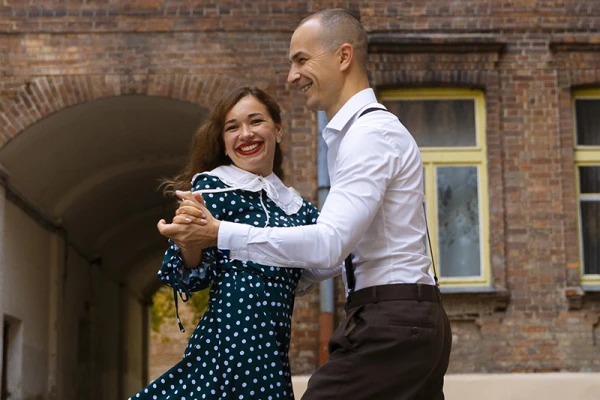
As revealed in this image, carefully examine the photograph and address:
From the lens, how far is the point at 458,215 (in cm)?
1193

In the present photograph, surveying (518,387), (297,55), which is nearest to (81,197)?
(518,387)

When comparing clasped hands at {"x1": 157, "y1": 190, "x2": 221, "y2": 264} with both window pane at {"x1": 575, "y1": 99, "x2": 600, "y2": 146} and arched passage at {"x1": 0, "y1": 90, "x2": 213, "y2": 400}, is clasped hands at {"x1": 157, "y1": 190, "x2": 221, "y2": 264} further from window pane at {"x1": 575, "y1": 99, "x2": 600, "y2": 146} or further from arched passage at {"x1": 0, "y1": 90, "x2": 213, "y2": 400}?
window pane at {"x1": 575, "y1": 99, "x2": 600, "y2": 146}

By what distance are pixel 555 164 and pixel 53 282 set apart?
708 cm

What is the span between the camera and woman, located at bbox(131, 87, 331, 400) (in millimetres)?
3994

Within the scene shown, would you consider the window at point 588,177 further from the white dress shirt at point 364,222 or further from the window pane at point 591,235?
the white dress shirt at point 364,222

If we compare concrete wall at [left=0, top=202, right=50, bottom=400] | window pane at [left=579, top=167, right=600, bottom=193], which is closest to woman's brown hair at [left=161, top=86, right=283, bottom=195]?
window pane at [left=579, top=167, right=600, bottom=193]

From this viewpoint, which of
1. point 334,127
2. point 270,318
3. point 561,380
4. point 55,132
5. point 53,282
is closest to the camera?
point 334,127

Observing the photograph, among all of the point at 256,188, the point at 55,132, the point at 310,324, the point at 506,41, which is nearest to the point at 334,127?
the point at 256,188

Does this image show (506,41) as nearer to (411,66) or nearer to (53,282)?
(411,66)

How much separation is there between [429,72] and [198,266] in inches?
319

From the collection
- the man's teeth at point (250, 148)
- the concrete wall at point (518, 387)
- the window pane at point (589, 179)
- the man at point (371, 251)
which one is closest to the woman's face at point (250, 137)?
the man's teeth at point (250, 148)

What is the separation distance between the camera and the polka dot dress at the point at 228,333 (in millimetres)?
3992

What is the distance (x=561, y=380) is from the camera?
304 inches

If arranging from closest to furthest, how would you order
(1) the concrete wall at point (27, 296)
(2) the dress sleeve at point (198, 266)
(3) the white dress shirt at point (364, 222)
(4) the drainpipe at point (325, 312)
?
1. (3) the white dress shirt at point (364, 222)
2. (2) the dress sleeve at point (198, 266)
3. (4) the drainpipe at point (325, 312)
4. (1) the concrete wall at point (27, 296)
